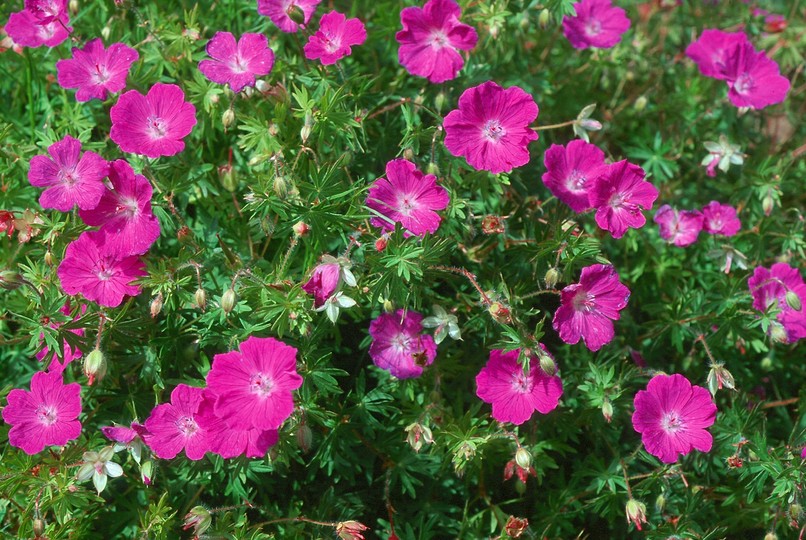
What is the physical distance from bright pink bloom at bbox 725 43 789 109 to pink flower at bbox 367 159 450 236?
153cm

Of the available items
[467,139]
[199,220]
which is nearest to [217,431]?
[199,220]

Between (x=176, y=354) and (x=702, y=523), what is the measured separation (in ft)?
6.32

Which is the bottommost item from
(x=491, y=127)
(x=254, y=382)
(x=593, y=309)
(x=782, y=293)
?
(x=782, y=293)

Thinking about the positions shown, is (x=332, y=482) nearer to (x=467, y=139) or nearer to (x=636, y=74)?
(x=467, y=139)

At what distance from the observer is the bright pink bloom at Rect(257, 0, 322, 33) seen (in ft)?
9.20

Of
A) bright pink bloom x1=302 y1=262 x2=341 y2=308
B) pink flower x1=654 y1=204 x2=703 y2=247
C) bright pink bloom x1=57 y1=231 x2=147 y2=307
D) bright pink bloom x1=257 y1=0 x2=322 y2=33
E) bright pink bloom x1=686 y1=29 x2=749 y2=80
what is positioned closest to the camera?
bright pink bloom x1=302 y1=262 x2=341 y2=308

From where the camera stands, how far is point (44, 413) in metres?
2.41

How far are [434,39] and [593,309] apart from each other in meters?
1.12

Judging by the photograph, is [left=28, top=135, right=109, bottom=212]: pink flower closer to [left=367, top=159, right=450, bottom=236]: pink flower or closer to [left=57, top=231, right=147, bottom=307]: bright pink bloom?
[left=57, top=231, right=147, bottom=307]: bright pink bloom

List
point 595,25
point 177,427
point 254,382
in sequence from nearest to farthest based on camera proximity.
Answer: point 254,382 < point 177,427 < point 595,25

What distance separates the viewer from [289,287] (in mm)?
2428

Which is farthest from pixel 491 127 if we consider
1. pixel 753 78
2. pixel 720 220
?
pixel 753 78

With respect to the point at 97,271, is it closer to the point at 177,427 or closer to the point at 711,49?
the point at 177,427

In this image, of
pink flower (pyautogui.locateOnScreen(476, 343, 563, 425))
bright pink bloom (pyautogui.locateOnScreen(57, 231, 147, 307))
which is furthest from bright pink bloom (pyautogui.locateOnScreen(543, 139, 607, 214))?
bright pink bloom (pyautogui.locateOnScreen(57, 231, 147, 307))
